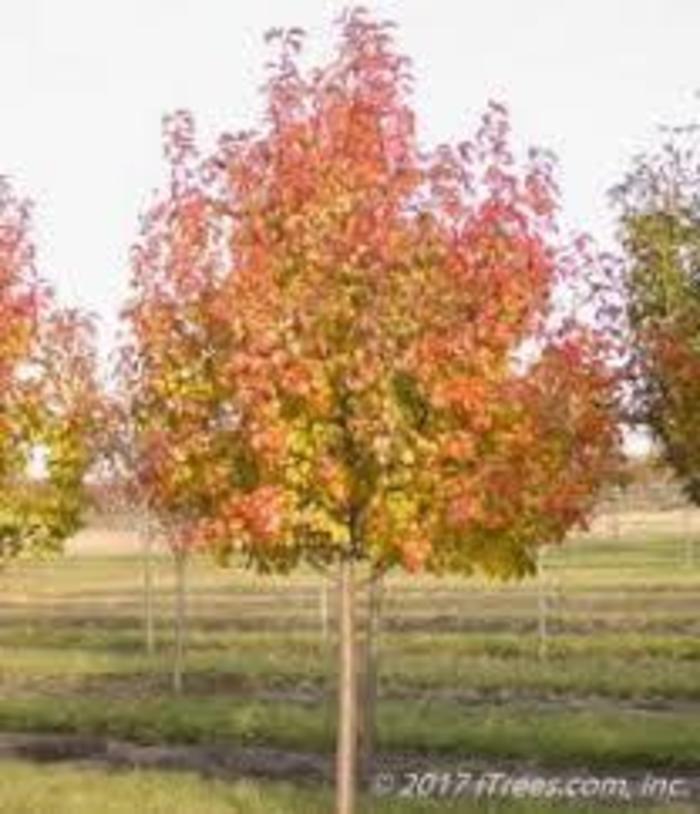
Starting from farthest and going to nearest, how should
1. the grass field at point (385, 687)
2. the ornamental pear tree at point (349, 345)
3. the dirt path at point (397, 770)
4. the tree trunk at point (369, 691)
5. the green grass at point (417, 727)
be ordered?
the green grass at point (417, 727)
the grass field at point (385, 687)
the tree trunk at point (369, 691)
the dirt path at point (397, 770)
the ornamental pear tree at point (349, 345)

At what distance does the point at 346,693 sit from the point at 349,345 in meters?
3.49

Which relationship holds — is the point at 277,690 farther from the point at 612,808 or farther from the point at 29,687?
the point at 612,808

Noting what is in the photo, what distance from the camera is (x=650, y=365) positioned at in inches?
1017

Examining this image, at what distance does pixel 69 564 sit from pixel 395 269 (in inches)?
4137

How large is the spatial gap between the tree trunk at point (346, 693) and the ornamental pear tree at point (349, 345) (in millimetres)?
22

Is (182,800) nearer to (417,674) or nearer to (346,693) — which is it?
(346,693)

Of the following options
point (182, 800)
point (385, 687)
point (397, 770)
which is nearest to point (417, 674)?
point (385, 687)

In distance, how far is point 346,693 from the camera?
703 inches

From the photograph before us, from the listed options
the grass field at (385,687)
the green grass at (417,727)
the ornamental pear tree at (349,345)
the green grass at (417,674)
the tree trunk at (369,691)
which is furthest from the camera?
the green grass at (417,674)

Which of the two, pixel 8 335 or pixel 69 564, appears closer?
pixel 8 335

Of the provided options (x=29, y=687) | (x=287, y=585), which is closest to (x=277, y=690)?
(x=29, y=687)

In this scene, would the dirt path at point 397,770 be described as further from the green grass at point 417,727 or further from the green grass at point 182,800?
the green grass at point 182,800

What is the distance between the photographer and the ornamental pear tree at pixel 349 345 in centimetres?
1725

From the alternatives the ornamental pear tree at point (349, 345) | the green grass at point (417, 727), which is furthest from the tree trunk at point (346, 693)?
the green grass at point (417, 727)
